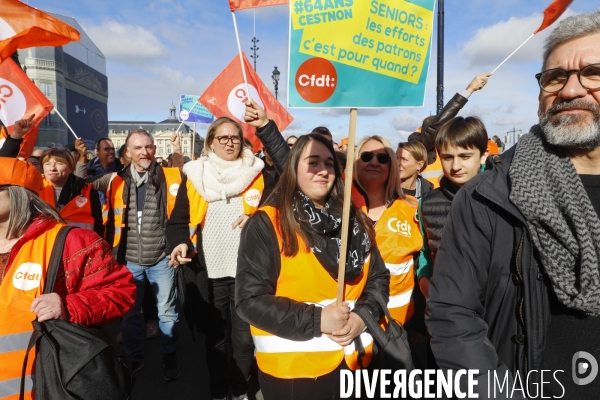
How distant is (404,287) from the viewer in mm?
2590

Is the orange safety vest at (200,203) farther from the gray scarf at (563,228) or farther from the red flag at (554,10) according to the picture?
the red flag at (554,10)

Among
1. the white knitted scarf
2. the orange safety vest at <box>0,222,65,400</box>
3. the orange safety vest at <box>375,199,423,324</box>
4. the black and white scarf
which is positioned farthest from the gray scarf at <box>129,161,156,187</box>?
the orange safety vest at <box>375,199,423,324</box>

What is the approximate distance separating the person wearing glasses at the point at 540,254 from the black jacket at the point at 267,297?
25.1 inches

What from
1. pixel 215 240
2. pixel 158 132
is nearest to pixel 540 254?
pixel 215 240

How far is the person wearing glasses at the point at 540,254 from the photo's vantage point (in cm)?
123

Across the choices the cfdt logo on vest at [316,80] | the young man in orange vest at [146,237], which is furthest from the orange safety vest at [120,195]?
the cfdt logo on vest at [316,80]

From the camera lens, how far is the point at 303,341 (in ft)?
6.21

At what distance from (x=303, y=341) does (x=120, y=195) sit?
9.12 ft

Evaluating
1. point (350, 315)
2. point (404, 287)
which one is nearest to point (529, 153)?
point (350, 315)

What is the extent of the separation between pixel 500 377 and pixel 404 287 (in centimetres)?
132

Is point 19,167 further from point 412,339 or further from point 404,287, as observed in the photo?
point 412,339

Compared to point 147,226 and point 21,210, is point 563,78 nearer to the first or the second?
point 21,210

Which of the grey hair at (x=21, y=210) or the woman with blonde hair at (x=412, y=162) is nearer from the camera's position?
the grey hair at (x=21, y=210)

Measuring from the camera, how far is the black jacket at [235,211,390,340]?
183cm
